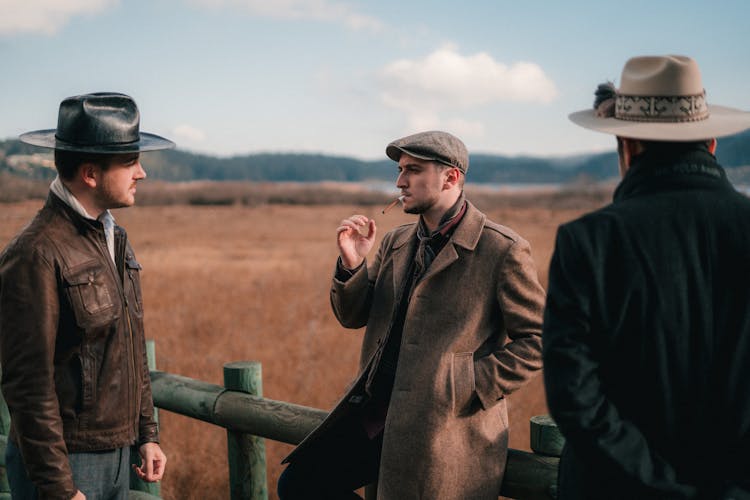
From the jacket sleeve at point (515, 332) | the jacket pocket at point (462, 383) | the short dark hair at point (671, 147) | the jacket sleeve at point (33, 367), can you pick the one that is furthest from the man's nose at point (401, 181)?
the jacket sleeve at point (33, 367)

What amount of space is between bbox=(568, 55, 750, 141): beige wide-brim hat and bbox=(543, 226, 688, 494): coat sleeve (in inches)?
13.3

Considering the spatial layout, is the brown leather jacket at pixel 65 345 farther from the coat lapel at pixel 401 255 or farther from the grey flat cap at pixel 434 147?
the grey flat cap at pixel 434 147

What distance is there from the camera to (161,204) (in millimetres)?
54125

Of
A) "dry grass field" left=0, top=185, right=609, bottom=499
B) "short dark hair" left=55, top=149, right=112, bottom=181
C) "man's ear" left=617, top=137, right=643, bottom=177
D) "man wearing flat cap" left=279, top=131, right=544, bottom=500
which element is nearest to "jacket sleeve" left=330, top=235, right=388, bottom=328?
"man wearing flat cap" left=279, top=131, right=544, bottom=500

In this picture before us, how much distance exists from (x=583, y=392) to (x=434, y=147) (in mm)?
1300

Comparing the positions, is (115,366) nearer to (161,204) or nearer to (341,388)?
(341,388)

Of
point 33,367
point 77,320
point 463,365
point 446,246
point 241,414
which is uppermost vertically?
point 446,246

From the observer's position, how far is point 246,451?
3.23 metres

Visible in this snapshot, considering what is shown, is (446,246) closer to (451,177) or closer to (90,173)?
(451,177)

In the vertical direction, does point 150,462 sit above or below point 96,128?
below

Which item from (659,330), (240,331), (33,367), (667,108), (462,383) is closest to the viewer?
(659,330)

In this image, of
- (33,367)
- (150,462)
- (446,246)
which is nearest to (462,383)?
(446,246)

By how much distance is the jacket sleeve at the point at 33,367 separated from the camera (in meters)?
1.88

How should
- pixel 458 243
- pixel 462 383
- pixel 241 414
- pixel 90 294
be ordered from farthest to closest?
pixel 241 414, pixel 458 243, pixel 462 383, pixel 90 294
